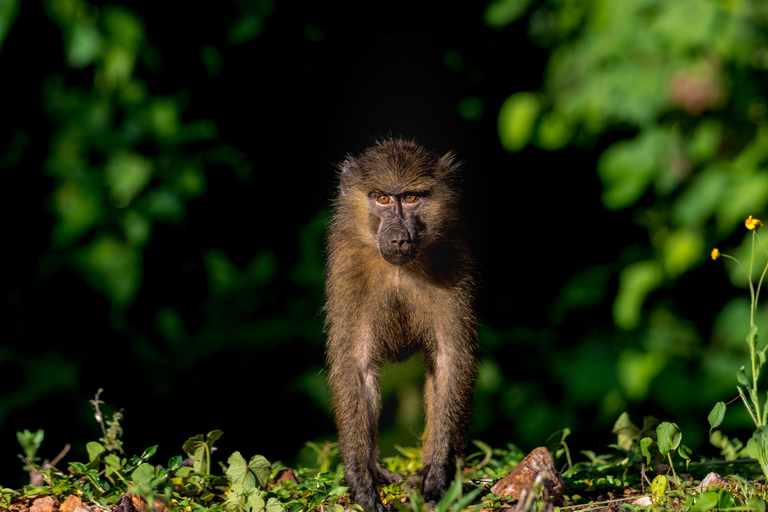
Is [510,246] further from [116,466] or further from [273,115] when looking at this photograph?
[116,466]

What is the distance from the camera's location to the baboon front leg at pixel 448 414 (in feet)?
12.0

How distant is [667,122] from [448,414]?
2591 millimetres

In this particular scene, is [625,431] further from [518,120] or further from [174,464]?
[174,464]

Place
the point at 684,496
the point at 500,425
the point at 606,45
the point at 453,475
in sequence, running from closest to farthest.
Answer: the point at 684,496, the point at 453,475, the point at 606,45, the point at 500,425

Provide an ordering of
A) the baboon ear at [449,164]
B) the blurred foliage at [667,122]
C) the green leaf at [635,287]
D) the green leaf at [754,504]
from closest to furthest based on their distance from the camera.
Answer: the green leaf at [754,504], the baboon ear at [449,164], the blurred foliage at [667,122], the green leaf at [635,287]

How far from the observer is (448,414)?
3.77 metres

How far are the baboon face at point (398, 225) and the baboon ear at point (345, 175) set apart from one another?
210 mm

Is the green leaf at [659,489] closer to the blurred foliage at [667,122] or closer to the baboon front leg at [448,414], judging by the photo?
the baboon front leg at [448,414]

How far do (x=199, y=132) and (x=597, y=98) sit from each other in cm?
250

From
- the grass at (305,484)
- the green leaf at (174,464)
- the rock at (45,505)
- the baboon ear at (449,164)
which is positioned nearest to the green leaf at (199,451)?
the grass at (305,484)

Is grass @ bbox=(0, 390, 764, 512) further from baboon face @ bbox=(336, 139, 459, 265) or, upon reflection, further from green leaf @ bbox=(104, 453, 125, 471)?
baboon face @ bbox=(336, 139, 459, 265)

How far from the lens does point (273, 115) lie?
580 cm

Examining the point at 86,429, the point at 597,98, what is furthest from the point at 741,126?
the point at 86,429

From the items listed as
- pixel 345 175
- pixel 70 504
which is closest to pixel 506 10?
pixel 345 175
